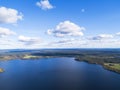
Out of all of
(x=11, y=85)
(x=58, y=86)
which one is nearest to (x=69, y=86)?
Answer: (x=58, y=86)

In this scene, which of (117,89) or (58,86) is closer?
(117,89)

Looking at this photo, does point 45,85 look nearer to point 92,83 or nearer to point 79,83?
point 79,83

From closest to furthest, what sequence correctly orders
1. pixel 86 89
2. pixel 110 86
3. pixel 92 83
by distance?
pixel 86 89 < pixel 110 86 < pixel 92 83

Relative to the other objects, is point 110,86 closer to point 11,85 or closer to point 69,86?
point 69,86

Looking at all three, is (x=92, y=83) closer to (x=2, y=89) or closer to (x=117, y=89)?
(x=117, y=89)

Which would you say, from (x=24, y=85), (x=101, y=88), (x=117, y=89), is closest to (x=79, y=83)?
(x=101, y=88)

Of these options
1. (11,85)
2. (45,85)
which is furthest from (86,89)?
(11,85)

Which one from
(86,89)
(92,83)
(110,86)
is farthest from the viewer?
(92,83)

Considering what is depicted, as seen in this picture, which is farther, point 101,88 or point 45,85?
point 45,85
